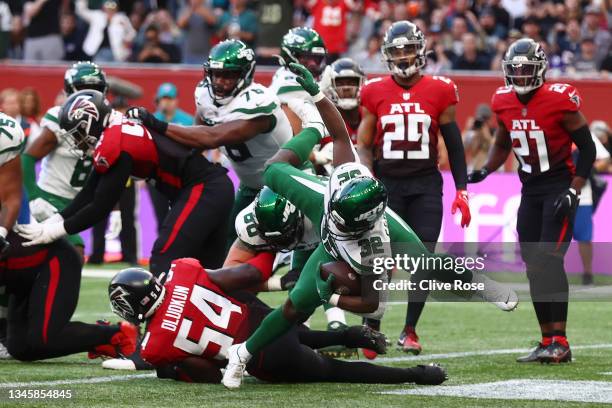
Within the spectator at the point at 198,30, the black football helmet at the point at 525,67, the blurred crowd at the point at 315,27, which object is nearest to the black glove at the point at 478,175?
the black football helmet at the point at 525,67

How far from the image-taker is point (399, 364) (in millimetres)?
6777

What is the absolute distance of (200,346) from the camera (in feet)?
19.0

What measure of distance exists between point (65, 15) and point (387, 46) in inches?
398

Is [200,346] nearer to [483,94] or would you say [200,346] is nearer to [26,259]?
[26,259]

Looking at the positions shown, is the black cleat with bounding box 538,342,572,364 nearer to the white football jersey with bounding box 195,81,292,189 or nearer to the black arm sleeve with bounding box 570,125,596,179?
the black arm sleeve with bounding box 570,125,596,179

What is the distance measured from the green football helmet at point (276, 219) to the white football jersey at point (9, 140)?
1594 mm

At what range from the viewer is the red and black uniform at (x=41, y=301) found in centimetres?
666

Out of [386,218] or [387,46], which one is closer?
[386,218]

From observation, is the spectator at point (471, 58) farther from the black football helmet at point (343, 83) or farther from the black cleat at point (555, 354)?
the black cleat at point (555, 354)

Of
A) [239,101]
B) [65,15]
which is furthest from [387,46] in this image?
[65,15]

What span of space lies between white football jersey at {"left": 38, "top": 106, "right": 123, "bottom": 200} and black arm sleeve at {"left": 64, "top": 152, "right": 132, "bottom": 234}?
67.2 inches

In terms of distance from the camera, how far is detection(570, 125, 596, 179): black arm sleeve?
7172 mm

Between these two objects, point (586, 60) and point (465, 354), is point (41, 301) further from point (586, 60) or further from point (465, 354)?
point (586, 60)

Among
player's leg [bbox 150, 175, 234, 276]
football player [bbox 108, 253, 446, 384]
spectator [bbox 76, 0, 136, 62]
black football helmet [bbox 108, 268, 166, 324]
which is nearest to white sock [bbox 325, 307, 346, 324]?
player's leg [bbox 150, 175, 234, 276]
